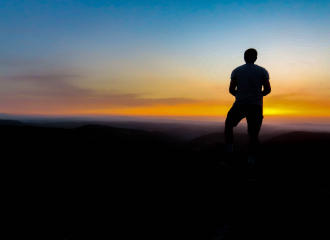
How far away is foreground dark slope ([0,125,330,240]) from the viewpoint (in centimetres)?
285

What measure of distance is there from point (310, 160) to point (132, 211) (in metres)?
6.36

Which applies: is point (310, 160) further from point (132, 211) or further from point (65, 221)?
point (65, 221)

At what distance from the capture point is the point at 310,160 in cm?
625

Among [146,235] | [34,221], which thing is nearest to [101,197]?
[34,221]

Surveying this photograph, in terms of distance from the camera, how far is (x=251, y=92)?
400 cm

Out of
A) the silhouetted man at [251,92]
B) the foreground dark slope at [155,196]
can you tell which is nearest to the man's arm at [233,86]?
the silhouetted man at [251,92]

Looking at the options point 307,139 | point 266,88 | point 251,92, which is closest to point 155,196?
point 251,92

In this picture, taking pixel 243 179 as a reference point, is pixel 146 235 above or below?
below

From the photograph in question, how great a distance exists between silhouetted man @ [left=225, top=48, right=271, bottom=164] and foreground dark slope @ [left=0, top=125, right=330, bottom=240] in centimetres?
111

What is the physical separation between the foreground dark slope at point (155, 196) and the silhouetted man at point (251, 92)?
43.8 inches

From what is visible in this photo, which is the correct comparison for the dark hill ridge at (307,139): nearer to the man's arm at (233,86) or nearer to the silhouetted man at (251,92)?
the silhouetted man at (251,92)

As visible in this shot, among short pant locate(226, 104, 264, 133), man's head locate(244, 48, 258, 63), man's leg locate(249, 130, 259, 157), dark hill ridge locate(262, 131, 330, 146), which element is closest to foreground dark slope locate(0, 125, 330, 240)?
man's leg locate(249, 130, 259, 157)

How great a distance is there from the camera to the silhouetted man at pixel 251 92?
4.00m

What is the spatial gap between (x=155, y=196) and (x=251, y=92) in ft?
10.0
